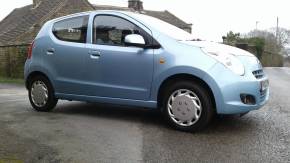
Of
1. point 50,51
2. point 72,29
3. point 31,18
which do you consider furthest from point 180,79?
point 31,18

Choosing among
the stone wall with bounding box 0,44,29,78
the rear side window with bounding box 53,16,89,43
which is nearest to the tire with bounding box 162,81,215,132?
the rear side window with bounding box 53,16,89,43

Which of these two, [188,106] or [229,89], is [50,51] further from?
[229,89]

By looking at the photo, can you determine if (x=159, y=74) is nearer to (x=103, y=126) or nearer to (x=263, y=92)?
(x=103, y=126)

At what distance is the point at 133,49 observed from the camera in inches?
226

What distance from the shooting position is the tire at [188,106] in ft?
16.9

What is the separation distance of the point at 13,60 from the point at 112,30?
15666 mm

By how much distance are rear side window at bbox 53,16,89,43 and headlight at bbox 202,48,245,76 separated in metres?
2.10

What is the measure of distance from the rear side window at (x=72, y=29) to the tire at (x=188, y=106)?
185 cm

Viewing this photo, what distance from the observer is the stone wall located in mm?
19625

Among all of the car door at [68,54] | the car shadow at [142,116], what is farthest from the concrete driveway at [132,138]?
the car door at [68,54]

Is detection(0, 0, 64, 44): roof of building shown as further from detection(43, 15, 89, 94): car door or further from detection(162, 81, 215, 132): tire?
detection(162, 81, 215, 132): tire

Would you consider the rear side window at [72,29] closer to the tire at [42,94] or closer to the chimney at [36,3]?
the tire at [42,94]

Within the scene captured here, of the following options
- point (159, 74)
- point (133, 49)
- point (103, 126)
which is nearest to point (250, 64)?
point (159, 74)

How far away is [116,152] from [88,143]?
518 millimetres
